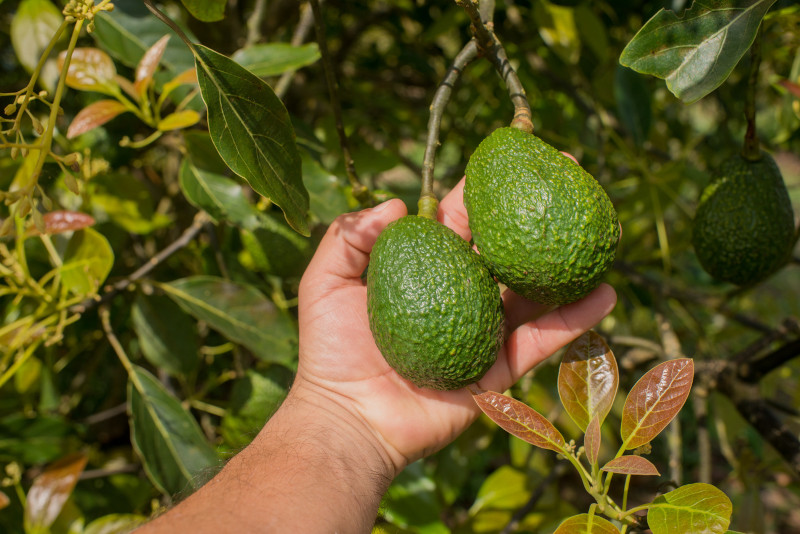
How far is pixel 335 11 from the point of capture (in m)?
3.42

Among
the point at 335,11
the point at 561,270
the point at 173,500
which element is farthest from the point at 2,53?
the point at 561,270

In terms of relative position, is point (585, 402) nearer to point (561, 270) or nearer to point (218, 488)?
point (561, 270)

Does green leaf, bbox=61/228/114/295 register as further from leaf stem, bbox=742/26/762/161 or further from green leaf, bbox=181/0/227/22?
leaf stem, bbox=742/26/762/161

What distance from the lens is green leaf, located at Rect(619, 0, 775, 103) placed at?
44.9 inches

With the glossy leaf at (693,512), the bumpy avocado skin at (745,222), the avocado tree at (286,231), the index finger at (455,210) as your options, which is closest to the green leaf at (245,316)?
the avocado tree at (286,231)

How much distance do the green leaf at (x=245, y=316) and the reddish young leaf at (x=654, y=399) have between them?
Answer: 0.97 metres

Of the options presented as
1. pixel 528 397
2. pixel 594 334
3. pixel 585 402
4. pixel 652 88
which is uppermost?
pixel 652 88

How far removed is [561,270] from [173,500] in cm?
112

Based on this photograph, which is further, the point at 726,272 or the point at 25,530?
the point at 25,530

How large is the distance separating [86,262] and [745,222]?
5.71ft

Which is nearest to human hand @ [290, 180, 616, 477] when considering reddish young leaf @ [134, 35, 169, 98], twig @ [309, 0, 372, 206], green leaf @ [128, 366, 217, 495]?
twig @ [309, 0, 372, 206]

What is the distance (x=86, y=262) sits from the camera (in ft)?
5.22

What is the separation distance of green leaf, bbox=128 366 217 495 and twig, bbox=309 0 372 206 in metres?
0.87

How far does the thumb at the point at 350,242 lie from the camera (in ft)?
4.54
